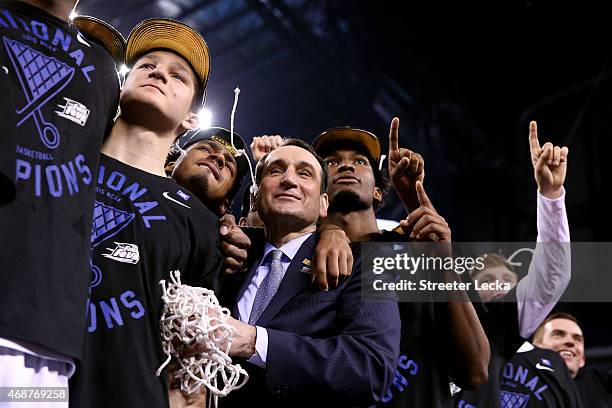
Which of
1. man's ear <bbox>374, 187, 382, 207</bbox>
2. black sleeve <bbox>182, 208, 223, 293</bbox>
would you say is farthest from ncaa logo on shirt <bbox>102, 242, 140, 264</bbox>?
man's ear <bbox>374, 187, 382, 207</bbox>

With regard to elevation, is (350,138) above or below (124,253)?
above

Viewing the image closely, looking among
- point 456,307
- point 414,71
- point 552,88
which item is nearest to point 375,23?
point 414,71

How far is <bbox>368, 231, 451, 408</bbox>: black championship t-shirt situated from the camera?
2.33 meters

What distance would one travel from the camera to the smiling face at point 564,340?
4.63m

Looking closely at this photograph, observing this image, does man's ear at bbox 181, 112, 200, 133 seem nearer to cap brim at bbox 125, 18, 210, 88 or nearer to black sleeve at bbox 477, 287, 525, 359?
cap brim at bbox 125, 18, 210, 88

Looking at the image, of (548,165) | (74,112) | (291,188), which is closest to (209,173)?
(291,188)

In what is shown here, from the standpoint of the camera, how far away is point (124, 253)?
1608mm

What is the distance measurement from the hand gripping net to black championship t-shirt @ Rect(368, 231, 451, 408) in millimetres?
827

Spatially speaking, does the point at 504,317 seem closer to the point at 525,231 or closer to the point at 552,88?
the point at 525,231

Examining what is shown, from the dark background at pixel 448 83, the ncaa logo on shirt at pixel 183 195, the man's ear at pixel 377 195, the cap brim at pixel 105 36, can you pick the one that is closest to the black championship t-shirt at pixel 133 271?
the ncaa logo on shirt at pixel 183 195

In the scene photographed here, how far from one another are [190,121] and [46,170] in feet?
2.44

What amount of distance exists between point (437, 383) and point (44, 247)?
1.51 m

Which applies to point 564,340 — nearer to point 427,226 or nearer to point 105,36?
point 427,226

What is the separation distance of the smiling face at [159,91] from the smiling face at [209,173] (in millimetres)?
533
